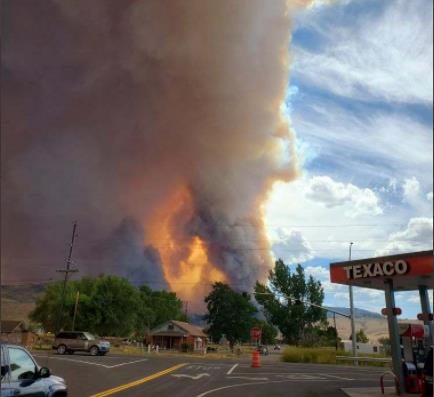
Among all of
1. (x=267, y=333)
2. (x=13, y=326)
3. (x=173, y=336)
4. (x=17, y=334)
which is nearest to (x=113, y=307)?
(x=173, y=336)

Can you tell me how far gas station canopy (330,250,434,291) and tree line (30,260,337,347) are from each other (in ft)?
140

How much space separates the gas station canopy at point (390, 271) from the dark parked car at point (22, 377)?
12044mm

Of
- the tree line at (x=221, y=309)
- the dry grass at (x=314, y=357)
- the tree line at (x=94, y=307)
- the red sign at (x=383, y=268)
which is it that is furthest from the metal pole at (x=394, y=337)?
the tree line at (x=94, y=307)

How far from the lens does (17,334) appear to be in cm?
7031

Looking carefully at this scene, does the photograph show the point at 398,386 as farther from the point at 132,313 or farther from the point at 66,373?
the point at 132,313

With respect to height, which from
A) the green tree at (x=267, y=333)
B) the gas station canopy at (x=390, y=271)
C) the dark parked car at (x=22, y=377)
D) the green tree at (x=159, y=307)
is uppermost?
the green tree at (x=159, y=307)

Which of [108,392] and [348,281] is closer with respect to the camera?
[108,392]

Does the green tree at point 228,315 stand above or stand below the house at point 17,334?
above

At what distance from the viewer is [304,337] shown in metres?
76.7

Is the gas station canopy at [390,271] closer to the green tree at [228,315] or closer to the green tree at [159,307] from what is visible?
the green tree at [228,315]

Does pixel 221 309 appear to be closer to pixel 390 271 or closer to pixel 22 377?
pixel 390 271

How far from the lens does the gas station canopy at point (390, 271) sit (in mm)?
15523

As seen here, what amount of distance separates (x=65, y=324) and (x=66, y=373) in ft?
170

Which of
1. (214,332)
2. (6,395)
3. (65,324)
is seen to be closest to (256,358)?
(6,395)
